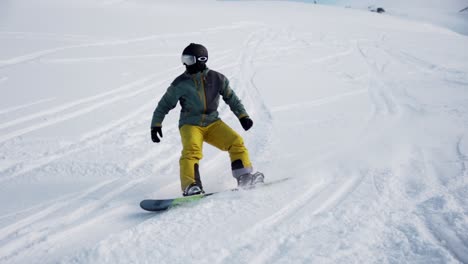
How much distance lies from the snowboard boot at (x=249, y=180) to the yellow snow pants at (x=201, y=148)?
2.1 inches

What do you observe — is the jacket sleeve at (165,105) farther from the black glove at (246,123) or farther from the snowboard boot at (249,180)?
the snowboard boot at (249,180)

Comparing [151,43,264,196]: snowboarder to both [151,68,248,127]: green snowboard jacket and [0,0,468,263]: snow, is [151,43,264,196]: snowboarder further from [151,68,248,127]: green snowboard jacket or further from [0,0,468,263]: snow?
[0,0,468,263]: snow

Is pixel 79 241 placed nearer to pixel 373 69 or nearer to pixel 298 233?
pixel 298 233

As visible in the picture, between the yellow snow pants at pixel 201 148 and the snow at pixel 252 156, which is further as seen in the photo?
the yellow snow pants at pixel 201 148

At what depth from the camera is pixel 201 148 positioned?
12.2 feet

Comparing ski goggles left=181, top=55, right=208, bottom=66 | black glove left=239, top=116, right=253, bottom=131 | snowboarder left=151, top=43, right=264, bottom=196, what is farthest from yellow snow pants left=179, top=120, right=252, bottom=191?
ski goggles left=181, top=55, right=208, bottom=66

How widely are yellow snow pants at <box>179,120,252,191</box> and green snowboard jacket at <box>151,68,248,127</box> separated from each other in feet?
0.29

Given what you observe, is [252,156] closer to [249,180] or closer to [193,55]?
[249,180]

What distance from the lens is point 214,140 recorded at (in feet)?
12.7

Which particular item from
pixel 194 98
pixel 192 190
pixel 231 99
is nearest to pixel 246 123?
pixel 231 99

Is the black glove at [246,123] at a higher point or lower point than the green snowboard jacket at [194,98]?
lower

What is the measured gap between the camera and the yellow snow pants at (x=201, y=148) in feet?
11.5

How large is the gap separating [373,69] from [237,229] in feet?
27.5

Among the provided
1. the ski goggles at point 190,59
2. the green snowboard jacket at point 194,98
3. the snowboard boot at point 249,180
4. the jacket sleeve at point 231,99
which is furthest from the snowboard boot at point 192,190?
the ski goggles at point 190,59
